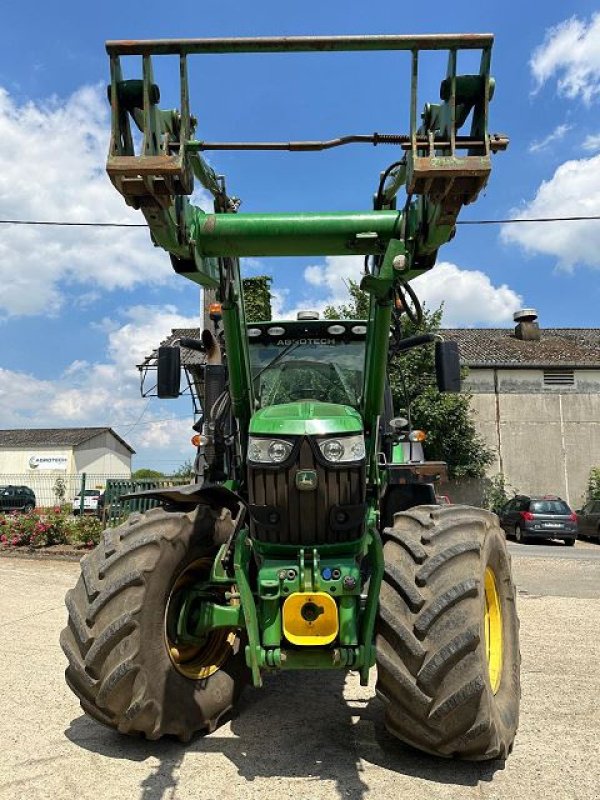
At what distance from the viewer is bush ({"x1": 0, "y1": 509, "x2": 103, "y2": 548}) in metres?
13.1

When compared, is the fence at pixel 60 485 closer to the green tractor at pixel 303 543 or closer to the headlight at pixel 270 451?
the green tractor at pixel 303 543

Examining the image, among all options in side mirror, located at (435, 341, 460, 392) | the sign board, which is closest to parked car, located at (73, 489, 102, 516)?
side mirror, located at (435, 341, 460, 392)

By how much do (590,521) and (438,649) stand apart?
776 inches

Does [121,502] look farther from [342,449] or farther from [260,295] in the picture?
[342,449]

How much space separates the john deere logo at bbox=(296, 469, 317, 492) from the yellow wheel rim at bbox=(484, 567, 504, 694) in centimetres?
130

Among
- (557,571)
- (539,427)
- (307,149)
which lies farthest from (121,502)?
(539,427)

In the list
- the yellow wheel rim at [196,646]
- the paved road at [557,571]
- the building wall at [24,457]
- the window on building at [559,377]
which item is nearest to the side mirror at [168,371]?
the yellow wheel rim at [196,646]

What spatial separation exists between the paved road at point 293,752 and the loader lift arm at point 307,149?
2.50 m

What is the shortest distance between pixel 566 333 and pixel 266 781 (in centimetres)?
3391

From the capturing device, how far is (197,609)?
13.4ft

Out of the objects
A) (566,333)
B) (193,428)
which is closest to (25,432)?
(566,333)

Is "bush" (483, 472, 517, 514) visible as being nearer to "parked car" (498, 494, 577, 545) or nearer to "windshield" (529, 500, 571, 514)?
"parked car" (498, 494, 577, 545)

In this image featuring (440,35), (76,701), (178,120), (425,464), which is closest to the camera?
(440,35)

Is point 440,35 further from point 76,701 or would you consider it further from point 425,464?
point 76,701
